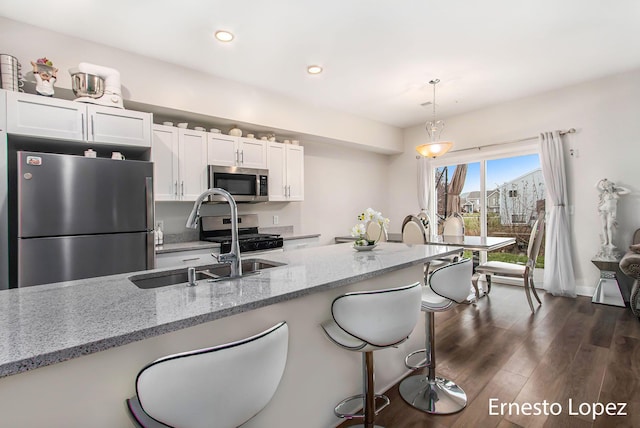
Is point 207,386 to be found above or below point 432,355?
above

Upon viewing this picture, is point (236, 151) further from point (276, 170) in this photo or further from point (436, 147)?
point (436, 147)

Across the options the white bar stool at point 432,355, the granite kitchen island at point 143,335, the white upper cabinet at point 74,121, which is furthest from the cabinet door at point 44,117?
the white bar stool at point 432,355

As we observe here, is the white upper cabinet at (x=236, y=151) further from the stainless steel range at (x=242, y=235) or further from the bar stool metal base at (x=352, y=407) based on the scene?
the bar stool metal base at (x=352, y=407)

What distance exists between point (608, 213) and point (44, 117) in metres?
5.72

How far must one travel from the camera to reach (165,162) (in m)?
3.18

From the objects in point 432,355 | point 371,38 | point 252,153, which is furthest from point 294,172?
point 432,355

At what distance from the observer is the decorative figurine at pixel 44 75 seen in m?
2.42

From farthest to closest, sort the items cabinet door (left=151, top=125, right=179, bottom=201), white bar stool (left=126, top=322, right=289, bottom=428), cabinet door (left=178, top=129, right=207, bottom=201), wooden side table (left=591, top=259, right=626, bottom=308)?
wooden side table (left=591, top=259, right=626, bottom=308) → cabinet door (left=178, top=129, right=207, bottom=201) → cabinet door (left=151, top=125, right=179, bottom=201) → white bar stool (left=126, top=322, right=289, bottom=428)

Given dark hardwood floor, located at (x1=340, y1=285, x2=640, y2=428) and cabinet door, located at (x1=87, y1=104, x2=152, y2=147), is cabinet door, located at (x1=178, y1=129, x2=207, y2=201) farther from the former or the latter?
dark hardwood floor, located at (x1=340, y1=285, x2=640, y2=428)

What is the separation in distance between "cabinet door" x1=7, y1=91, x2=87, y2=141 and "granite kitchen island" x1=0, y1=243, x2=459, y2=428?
5.50ft

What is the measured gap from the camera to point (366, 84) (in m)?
3.85

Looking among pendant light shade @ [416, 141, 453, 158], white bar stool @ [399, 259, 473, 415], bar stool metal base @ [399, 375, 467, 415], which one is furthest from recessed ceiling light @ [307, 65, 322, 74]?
bar stool metal base @ [399, 375, 467, 415]

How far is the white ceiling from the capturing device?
7.79 feet

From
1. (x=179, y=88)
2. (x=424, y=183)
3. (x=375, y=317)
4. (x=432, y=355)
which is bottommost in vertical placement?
(x=432, y=355)
